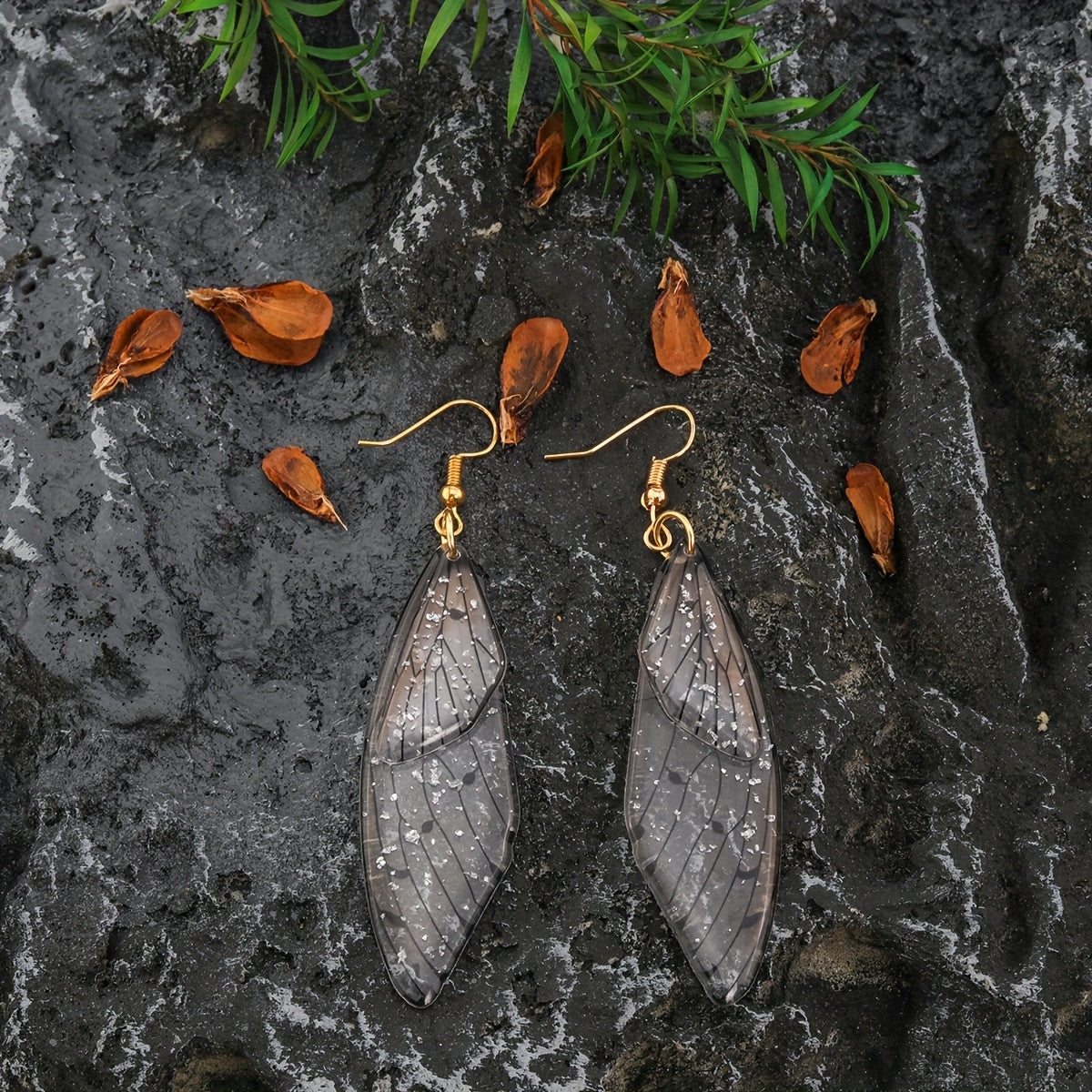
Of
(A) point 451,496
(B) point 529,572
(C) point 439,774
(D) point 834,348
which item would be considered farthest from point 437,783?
(D) point 834,348

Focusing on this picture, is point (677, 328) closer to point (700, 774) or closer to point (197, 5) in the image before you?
point (700, 774)

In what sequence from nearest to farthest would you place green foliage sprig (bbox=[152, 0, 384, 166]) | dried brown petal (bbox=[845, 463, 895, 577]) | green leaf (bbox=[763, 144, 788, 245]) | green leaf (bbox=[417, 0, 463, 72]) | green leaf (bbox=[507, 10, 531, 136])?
1. green leaf (bbox=[417, 0, 463, 72])
2. green leaf (bbox=[507, 10, 531, 136])
3. green foliage sprig (bbox=[152, 0, 384, 166])
4. green leaf (bbox=[763, 144, 788, 245])
5. dried brown petal (bbox=[845, 463, 895, 577])

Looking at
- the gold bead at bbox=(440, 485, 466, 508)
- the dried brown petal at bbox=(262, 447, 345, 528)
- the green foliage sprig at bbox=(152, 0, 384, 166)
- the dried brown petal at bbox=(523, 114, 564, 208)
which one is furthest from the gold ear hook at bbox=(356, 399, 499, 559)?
the green foliage sprig at bbox=(152, 0, 384, 166)

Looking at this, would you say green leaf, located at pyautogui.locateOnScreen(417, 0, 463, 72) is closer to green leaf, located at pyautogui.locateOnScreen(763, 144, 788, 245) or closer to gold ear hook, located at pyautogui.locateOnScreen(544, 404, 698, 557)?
green leaf, located at pyautogui.locateOnScreen(763, 144, 788, 245)

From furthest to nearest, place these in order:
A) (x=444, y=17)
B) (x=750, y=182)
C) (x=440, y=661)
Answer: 1. (x=440, y=661)
2. (x=750, y=182)
3. (x=444, y=17)

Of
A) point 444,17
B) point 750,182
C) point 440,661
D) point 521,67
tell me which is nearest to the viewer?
Answer: point 444,17

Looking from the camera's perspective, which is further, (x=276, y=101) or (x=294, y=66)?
(x=294, y=66)

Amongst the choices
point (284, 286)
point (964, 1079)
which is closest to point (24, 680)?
point (284, 286)

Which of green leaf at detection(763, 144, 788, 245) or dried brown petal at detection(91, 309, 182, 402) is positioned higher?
green leaf at detection(763, 144, 788, 245)
